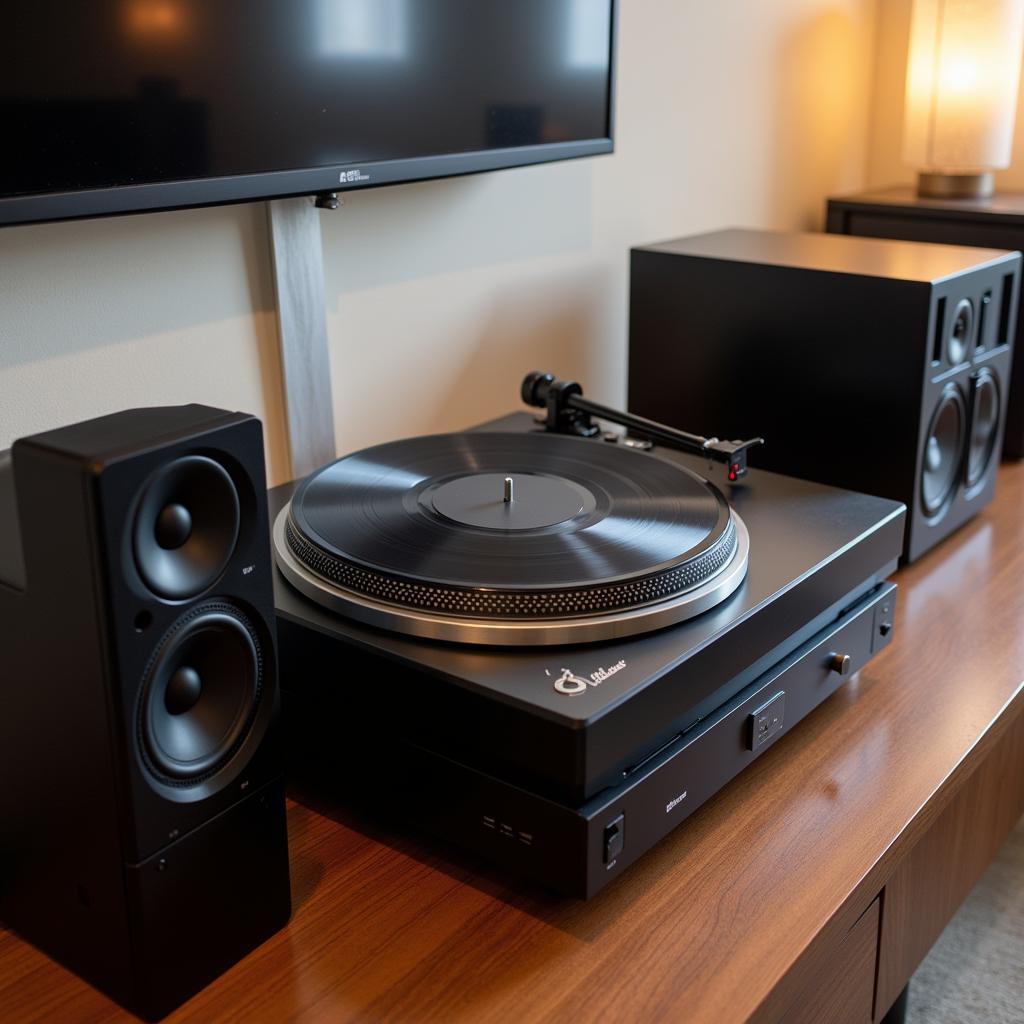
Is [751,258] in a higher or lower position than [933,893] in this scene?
higher

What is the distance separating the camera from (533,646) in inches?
31.8

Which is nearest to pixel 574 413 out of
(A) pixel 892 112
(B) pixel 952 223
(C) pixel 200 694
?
(C) pixel 200 694

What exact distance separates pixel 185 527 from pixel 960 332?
101 centimetres

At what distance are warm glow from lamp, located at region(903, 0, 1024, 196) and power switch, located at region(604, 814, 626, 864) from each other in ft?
4.70

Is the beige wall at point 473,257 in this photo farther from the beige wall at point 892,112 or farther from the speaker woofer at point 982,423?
the speaker woofer at point 982,423

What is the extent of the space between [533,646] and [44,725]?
311 mm

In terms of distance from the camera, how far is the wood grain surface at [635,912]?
73 centimetres

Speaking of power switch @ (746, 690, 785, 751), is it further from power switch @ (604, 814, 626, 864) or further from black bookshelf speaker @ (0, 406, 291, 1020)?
black bookshelf speaker @ (0, 406, 291, 1020)

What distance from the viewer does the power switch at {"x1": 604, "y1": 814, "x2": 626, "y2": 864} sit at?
2.53 feet

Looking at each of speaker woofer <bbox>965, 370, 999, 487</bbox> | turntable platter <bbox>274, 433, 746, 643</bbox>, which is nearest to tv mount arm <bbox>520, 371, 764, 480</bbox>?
turntable platter <bbox>274, 433, 746, 643</bbox>

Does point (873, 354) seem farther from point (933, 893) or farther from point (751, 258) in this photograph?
point (933, 893)

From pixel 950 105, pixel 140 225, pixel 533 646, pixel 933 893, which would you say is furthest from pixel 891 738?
pixel 950 105

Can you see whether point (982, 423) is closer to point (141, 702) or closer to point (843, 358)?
point (843, 358)

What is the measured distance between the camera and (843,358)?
1323mm
